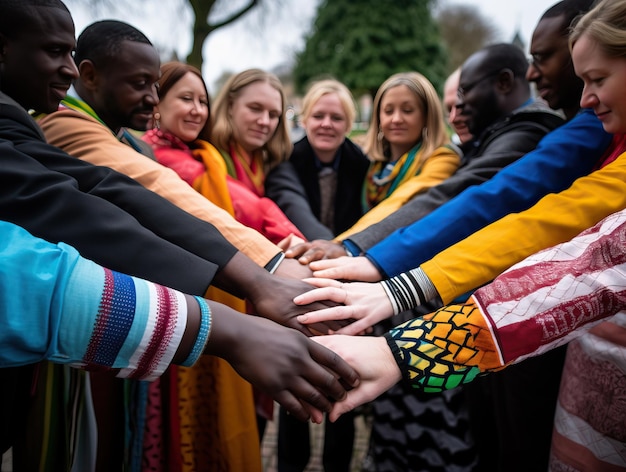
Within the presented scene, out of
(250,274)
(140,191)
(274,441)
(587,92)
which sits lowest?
(274,441)

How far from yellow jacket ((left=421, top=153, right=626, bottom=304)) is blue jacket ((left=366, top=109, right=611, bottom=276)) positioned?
182mm

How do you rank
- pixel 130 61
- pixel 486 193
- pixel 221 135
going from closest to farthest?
1. pixel 486 193
2. pixel 130 61
3. pixel 221 135

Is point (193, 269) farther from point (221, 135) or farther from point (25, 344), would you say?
point (221, 135)

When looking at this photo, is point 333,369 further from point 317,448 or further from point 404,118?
point 317,448

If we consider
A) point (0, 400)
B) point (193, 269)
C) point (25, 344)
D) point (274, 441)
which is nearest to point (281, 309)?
point (193, 269)

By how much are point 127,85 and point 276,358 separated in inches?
57.4

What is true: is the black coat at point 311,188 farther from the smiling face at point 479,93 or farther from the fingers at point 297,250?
the smiling face at point 479,93

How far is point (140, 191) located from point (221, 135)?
3.57ft

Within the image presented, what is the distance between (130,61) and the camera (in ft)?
6.53

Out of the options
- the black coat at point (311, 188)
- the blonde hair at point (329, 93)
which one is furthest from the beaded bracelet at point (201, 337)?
the blonde hair at point (329, 93)

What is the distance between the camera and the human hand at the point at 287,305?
164cm

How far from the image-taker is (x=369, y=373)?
1431mm

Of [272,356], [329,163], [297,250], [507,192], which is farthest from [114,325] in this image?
[329,163]

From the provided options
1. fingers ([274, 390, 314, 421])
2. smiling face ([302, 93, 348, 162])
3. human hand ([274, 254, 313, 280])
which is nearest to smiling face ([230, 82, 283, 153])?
smiling face ([302, 93, 348, 162])
